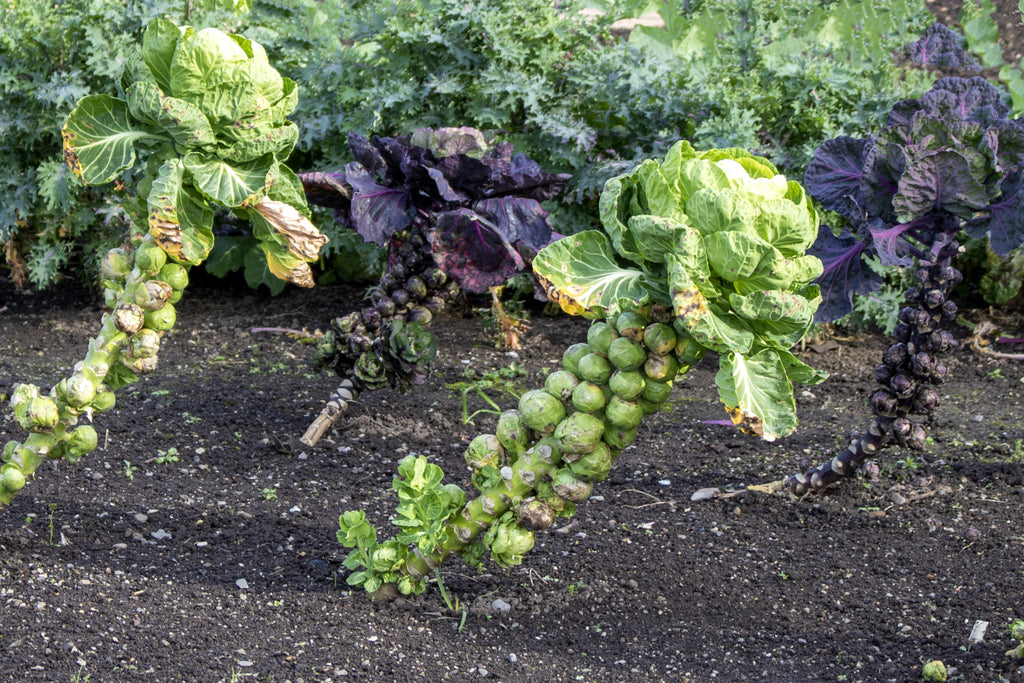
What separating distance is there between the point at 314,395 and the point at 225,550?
1213 millimetres

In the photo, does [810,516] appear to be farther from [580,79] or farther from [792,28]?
[792,28]

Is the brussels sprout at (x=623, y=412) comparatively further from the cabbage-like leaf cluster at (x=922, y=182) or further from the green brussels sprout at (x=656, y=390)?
the cabbage-like leaf cluster at (x=922, y=182)

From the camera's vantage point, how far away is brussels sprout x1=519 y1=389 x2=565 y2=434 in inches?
77.7

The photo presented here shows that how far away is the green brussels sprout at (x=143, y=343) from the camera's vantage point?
7.06ft

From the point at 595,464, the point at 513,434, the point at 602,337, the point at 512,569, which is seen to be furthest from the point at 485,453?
the point at 512,569

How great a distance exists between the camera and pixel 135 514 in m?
2.76

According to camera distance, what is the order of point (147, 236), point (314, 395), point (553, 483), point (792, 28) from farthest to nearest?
point (792, 28)
point (314, 395)
point (147, 236)
point (553, 483)

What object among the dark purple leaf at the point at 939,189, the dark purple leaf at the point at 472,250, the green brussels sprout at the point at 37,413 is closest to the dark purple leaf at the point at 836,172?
the dark purple leaf at the point at 939,189

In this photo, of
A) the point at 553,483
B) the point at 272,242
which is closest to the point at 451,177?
the point at 272,242

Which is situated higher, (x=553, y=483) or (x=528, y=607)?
(x=553, y=483)

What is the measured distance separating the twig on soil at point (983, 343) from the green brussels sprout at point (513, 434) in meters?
2.93

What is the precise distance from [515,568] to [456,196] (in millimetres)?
1120

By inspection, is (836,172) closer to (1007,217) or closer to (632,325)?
(1007,217)

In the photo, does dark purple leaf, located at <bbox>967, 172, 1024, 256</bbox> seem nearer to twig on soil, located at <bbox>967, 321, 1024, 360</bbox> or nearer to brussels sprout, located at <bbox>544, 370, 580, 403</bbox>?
brussels sprout, located at <bbox>544, 370, 580, 403</bbox>
